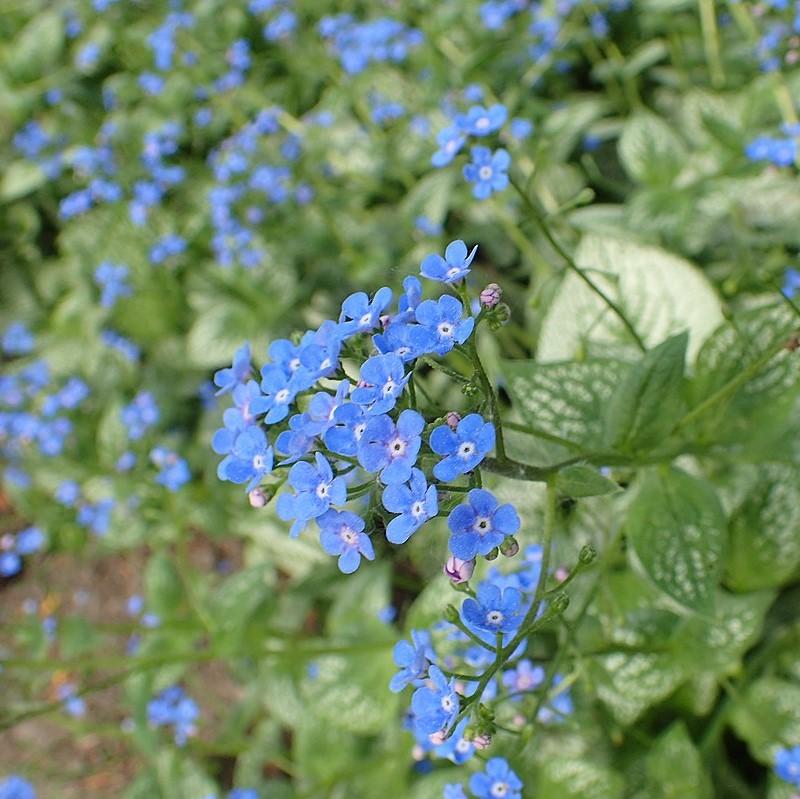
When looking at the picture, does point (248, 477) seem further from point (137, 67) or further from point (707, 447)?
point (137, 67)

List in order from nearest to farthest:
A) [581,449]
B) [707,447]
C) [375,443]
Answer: [375,443], [581,449], [707,447]

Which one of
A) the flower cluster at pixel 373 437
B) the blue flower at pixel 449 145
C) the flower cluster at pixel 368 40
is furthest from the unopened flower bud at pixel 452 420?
the flower cluster at pixel 368 40

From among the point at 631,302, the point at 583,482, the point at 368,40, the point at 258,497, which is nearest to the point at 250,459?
the point at 258,497

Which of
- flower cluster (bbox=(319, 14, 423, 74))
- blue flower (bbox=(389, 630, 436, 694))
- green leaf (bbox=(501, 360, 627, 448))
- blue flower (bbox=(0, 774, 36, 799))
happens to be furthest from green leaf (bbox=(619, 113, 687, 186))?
blue flower (bbox=(0, 774, 36, 799))

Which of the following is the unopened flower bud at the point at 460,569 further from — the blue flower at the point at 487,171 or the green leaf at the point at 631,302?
the green leaf at the point at 631,302

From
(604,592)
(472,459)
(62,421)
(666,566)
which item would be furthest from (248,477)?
(62,421)
